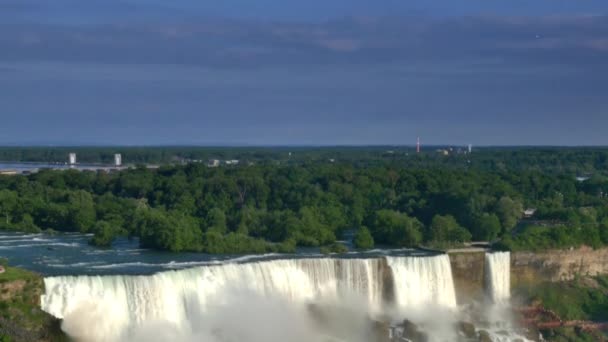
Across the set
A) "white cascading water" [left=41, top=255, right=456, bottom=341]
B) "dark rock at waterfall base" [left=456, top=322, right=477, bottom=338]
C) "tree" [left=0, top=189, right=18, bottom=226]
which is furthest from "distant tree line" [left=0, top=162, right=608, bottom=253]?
"dark rock at waterfall base" [left=456, top=322, right=477, bottom=338]

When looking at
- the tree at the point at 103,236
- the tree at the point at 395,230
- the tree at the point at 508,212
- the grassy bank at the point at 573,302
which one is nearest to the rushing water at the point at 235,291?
the tree at the point at 103,236

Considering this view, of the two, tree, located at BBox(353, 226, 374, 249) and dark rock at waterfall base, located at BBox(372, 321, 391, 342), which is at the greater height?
tree, located at BBox(353, 226, 374, 249)

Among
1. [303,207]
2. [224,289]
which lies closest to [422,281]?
[224,289]

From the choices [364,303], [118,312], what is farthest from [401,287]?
[118,312]

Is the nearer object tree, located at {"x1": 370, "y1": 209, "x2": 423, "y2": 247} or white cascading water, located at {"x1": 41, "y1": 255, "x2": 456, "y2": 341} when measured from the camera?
white cascading water, located at {"x1": 41, "y1": 255, "x2": 456, "y2": 341}

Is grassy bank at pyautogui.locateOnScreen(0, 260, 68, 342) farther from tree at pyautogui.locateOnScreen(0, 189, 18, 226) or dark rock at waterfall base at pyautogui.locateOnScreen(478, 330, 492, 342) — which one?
tree at pyautogui.locateOnScreen(0, 189, 18, 226)

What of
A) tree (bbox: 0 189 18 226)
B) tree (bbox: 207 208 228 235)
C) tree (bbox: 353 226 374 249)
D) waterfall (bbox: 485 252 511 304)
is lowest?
waterfall (bbox: 485 252 511 304)

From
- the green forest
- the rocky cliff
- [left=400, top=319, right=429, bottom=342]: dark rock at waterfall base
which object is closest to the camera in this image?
[left=400, top=319, right=429, bottom=342]: dark rock at waterfall base

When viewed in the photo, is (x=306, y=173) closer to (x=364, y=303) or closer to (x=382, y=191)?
(x=382, y=191)
